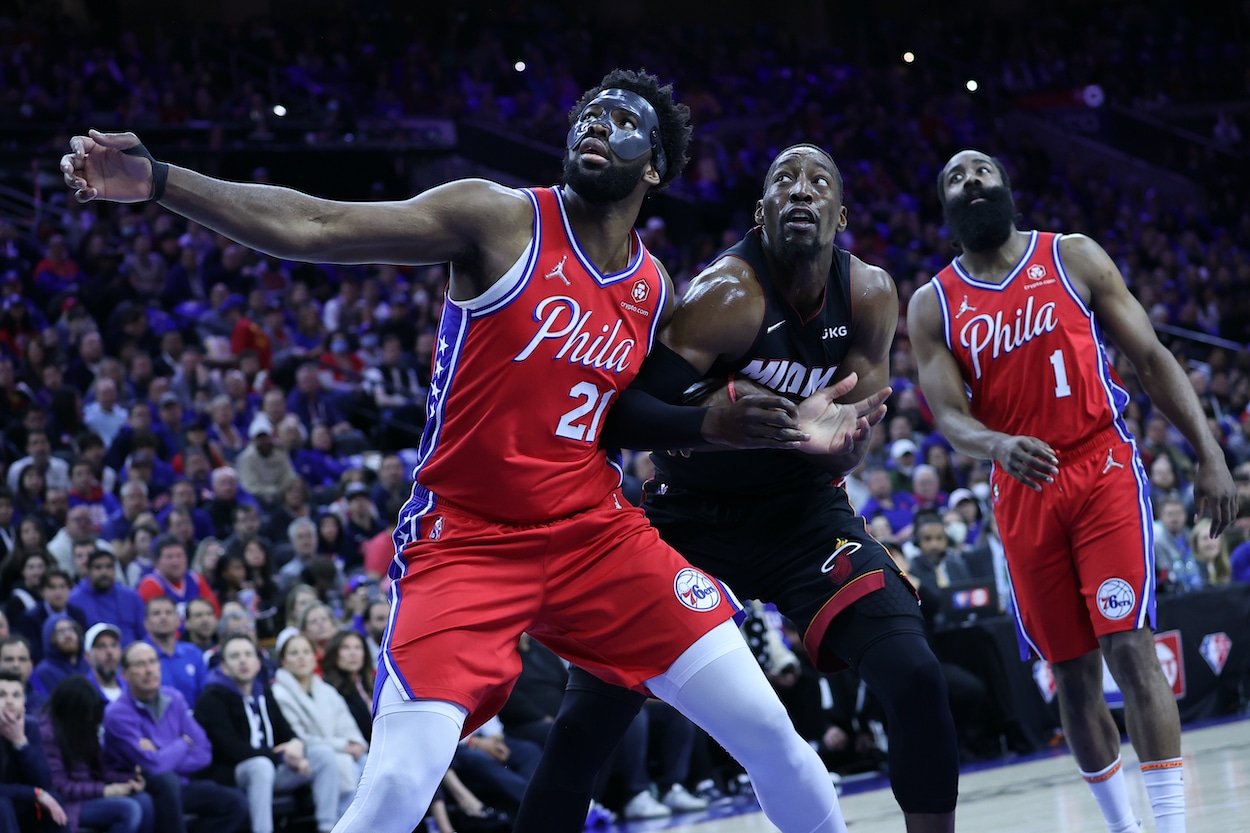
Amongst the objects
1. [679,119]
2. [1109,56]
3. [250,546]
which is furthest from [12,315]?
[1109,56]

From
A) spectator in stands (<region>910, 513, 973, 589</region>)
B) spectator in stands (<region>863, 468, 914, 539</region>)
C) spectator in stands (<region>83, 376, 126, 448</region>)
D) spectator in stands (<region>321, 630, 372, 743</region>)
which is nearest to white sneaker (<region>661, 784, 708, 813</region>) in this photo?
spectator in stands (<region>321, 630, 372, 743</region>)

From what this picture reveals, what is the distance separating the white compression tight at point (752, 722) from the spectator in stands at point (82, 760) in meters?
4.51

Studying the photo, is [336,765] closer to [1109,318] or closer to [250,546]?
[250,546]

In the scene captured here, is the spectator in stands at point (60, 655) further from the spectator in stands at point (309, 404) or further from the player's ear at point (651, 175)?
the player's ear at point (651, 175)

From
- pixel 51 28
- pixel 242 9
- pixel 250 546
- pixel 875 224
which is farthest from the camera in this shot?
pixel 242 9

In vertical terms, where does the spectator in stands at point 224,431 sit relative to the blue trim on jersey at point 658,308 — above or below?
below

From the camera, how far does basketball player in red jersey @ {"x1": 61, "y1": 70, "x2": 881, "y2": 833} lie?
3684 mm

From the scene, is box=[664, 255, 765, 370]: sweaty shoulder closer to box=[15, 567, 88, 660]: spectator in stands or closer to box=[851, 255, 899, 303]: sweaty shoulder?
box=[851, 255, 899, 303]: sweaty shoulder

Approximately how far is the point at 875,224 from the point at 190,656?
16.2 meters

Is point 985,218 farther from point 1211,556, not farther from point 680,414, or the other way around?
point 1211,556

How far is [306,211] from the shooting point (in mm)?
3520

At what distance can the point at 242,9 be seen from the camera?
24.8 metres

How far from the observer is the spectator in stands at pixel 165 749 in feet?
25.0

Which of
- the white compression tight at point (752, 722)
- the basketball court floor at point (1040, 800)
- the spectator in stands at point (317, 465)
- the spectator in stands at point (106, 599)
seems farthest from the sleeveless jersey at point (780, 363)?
the spectator in stands at point (317, 465)
